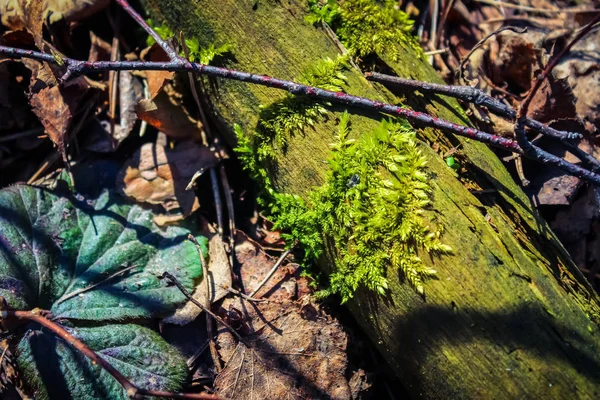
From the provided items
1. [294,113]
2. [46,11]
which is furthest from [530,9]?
[46,11]

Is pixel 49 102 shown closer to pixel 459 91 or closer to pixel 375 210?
pixel 375 210

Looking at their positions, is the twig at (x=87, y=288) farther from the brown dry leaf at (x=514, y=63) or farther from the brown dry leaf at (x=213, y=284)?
the brown dry leaf at (x=514, y=63)

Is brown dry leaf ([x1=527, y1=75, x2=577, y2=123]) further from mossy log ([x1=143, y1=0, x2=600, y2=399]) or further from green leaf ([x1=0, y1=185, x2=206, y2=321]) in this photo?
green leaf ([x1=0, y1=185, x2=206, y2=321])

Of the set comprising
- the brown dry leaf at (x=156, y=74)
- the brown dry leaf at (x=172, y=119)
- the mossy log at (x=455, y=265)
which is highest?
the brown dry leaf at (x=156, y=74)

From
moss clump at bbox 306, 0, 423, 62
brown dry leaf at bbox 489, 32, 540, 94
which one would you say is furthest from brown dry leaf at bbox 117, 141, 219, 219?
brown dry leaf at bbox 489, 32, 540, 94

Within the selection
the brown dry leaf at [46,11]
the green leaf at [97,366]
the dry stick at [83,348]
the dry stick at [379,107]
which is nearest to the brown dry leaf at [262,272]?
the green leaf at [97,366]

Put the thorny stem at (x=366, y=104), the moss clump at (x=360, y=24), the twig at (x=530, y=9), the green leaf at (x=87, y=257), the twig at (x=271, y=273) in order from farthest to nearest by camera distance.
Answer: the twig at (x=530, y=9) → the twig at (x=271, y=273) → the green leaf at (x=87, y=257) → the moss clump at (x=360, y=24) → the thorny stem at (x=366, y=104)

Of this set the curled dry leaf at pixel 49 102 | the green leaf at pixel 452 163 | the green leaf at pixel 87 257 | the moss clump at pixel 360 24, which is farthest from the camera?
the curled dry leaf at pixel 49 102
